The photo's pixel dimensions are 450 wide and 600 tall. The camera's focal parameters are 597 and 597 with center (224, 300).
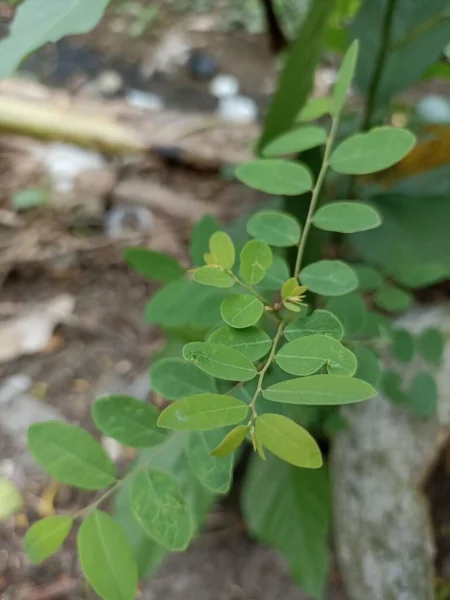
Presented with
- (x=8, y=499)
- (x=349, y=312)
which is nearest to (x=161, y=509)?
(x=349, y=312)

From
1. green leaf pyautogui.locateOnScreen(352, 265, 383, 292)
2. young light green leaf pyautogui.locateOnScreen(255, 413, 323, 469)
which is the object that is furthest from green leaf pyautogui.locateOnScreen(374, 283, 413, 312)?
young light green leaf pyautogui.locateOnScreen(255, 413, 323, 469)

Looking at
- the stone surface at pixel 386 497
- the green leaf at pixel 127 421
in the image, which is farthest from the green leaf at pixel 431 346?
the green leaf at pixel 127 421

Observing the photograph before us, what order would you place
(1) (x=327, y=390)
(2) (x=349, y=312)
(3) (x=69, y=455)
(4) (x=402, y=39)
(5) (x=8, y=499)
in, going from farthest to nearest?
(5) (x=8, y=499)
(4) (x=402, y=39)
(2) (x=349, y=312)
(3) (x=69, y=455)
(1) (x=327, y=390)

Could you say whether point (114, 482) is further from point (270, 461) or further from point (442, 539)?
point (442, 539)

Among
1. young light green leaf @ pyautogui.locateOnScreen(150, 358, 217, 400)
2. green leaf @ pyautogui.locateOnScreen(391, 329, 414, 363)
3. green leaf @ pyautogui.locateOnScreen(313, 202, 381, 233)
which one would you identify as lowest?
green leaf @ pyautogui.locateOnScreen(391, 329, 414, 363)

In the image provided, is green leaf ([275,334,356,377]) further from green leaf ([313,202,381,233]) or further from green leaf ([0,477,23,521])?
green leaf ([0,477,23,521])

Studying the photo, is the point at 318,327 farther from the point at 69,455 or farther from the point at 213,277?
the point at 69,455
